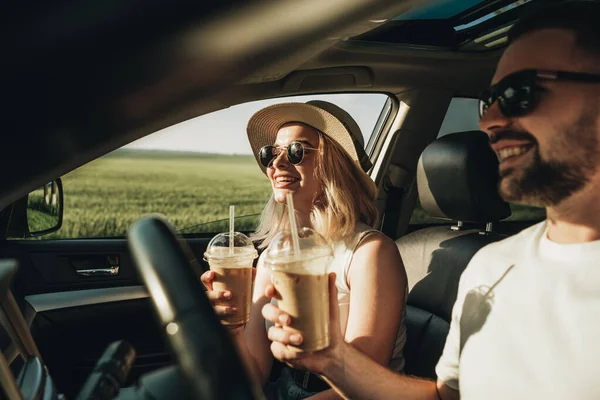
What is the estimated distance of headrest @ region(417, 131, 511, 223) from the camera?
2.16 meters

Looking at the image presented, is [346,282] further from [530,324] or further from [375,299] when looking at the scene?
[530,324]

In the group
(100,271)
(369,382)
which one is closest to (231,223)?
(369,382)

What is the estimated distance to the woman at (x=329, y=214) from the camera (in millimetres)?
2002

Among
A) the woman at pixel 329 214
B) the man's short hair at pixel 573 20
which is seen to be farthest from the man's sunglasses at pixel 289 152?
the man's short hair at pixel 573 20

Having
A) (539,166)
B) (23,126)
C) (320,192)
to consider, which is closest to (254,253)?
(320,192)

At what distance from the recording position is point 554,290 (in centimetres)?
134

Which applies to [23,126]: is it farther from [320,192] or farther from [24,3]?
[320,192]

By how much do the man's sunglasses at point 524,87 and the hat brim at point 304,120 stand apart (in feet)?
2.91

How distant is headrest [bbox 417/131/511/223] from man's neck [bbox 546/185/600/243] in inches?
30.1

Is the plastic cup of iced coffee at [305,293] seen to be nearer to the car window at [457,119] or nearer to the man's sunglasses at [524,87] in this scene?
the man's sunglasses at [524,87]

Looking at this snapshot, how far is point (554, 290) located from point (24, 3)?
124 centimetres

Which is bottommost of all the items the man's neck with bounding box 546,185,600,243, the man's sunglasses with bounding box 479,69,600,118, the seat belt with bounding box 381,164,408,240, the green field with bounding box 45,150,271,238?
the green field with bounding box 45,150,271,238

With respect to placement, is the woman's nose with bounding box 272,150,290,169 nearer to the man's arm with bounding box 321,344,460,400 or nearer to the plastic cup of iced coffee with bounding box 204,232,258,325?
the plastic cup of iced coffee with bounding box 204,232,258,325

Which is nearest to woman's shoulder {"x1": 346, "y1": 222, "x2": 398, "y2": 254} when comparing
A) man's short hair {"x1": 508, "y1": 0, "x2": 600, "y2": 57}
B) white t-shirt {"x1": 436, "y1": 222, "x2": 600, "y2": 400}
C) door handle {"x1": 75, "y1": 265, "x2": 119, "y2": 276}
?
white t-shirt {"x1": 436, "y1": 222, "x2": 600, "y2": 400}
